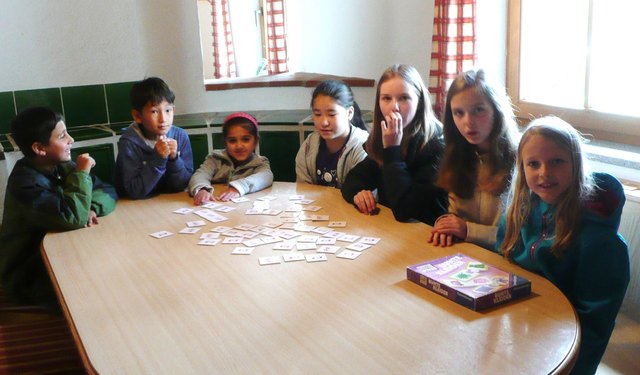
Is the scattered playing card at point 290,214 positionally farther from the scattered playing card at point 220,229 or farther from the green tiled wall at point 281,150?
the green tiled wall at point 281,150

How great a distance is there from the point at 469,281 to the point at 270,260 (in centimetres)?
63

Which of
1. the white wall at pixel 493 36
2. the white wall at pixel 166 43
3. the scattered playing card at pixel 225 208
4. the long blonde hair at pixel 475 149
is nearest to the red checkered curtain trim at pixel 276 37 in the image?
the white wall at pixel 166 43

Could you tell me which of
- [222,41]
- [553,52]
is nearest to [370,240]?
[553,52]

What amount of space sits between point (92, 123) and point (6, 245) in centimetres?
165

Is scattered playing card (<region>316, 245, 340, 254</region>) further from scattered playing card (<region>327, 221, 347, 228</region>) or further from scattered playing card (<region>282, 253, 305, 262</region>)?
scattered playing card (<region>327, 221, 347, 228</region>)

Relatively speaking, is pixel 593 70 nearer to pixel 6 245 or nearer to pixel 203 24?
pixel 6 245

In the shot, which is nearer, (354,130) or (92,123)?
(354,130)

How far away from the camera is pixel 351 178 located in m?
2.63

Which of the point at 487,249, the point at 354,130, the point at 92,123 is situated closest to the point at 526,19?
the point at 354,130

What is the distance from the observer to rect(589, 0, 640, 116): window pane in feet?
9.07

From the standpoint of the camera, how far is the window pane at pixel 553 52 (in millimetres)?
3004

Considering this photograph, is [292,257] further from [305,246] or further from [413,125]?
[413,125]

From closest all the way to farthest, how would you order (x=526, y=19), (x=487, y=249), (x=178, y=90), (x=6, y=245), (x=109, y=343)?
(x=109, y=343), (x=487, y=249), (x=6, y=245), (x=526, y=19), (x=178, y=90)

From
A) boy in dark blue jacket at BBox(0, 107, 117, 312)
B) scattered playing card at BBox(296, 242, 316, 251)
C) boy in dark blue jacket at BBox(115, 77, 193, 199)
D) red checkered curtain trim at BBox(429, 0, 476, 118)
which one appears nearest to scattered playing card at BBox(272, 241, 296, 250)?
scattered playing card at BBox(296, 242, 316, 251)
